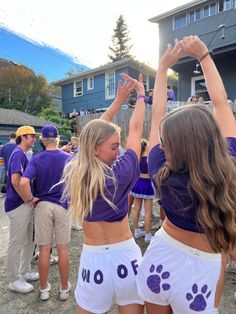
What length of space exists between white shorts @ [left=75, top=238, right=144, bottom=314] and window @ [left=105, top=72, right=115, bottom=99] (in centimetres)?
2512

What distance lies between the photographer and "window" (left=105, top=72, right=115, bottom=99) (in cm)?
2656

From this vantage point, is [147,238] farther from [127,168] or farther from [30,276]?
[127,168]

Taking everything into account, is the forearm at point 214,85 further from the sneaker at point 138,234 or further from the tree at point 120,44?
the tree at point 120,44

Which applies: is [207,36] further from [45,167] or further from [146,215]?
[45,167]

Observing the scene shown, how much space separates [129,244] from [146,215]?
3537mm

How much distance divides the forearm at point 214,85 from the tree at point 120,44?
50.7m

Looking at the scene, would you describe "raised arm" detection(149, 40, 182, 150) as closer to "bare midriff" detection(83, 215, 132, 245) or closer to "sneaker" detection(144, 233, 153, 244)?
"bare midriff" detection(83, 215, 132, 245)

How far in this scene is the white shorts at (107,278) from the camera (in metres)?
1.95

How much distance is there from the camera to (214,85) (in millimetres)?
1867

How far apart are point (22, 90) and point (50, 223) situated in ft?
101

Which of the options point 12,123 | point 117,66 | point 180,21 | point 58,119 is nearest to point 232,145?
point 180,21

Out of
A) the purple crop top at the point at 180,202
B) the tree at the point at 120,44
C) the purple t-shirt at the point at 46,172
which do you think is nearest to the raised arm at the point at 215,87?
the purple crop top at the point at 180,202

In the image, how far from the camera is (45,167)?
3.63 meters

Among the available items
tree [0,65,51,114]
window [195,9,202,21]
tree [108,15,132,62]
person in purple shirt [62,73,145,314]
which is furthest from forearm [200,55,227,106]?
tree [108,15,132,62]
